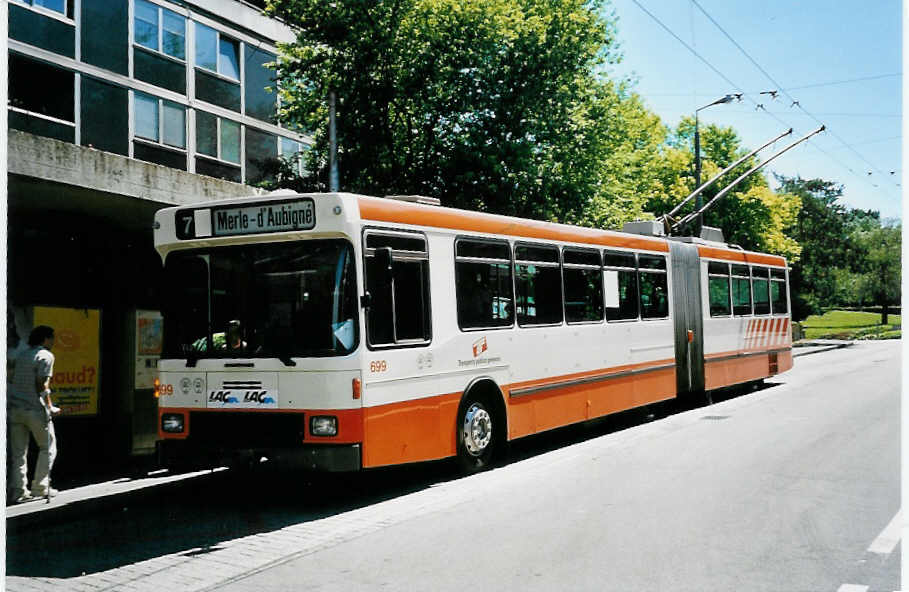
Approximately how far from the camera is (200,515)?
331 inches

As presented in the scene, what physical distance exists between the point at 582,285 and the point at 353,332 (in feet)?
16.7

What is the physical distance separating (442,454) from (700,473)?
8.59 feet

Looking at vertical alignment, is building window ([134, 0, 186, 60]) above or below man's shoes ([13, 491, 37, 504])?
above

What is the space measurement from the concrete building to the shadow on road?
2173mm

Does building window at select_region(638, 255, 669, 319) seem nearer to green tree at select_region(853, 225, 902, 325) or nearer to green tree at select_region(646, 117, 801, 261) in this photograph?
green tree at select_region(646, 117, 801, 261)

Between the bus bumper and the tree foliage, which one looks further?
the tree foliage

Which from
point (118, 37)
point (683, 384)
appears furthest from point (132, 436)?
point (118, 37)

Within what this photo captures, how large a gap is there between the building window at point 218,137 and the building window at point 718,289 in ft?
62.9

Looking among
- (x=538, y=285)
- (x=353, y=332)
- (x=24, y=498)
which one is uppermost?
(x=538, y=285)

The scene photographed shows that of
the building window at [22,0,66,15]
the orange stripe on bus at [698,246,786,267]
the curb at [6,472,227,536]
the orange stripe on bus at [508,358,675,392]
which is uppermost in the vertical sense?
the building window at [22,0,66,15]

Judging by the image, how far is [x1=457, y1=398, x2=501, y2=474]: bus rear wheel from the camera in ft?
32.3

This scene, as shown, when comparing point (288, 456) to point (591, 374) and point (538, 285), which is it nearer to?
point (538, 285)

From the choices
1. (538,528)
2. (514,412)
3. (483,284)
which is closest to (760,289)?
(514,412)

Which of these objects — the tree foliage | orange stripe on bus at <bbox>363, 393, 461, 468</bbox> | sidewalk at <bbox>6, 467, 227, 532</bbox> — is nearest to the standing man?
sidewalk at <bbox>6, 467, 227, 532</bbox>
